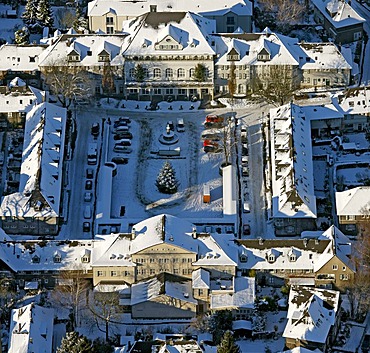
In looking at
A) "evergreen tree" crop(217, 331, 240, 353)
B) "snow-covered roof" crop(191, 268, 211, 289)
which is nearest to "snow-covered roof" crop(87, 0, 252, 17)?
"snow-covered roof" crop(191, 268, 211, 289)

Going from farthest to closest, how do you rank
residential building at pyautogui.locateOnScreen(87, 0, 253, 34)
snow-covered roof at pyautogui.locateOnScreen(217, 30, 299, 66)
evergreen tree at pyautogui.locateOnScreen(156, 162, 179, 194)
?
residential building at pyautogui.locateOnScreen(87, 0, 253, 34) < snow-covered roof at pyautogui.locateOnScreen(217, 30, 299, 66) < evergreen tree at pyautogui.locateOnScreen(156, 162, 179, 194)

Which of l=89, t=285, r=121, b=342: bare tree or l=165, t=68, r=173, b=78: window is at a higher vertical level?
l=165, t=68, r=173, b=78: window

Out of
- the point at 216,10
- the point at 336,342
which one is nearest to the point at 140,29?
the point at 216,10

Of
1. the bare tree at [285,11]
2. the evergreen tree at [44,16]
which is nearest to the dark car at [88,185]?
the evergreen tree at [44,16]

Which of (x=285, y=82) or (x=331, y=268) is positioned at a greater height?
(x=285, y=82)

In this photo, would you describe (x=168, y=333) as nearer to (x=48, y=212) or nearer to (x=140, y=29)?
(x=48, y=212)

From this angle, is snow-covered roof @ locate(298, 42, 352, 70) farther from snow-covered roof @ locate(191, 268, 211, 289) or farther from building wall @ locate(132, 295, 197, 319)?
building wall @ locate(132, 295, 197, 319)
